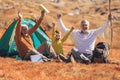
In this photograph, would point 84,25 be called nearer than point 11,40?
Yes

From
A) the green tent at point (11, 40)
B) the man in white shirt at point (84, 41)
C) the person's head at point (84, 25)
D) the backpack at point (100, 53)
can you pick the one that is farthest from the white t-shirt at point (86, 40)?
the green tent at point (11, 40)

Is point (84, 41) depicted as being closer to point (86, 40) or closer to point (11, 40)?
point (86, 40)

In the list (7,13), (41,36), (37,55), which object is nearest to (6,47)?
(41,36)

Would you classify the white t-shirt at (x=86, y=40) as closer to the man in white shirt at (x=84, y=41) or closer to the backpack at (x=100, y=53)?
the man in white shirt at (x=84, y=41)

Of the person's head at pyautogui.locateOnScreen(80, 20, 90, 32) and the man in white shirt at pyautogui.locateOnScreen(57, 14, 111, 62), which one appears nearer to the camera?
the person's head at pyautogui.locateOnScreen(80, 20, 90, 32)

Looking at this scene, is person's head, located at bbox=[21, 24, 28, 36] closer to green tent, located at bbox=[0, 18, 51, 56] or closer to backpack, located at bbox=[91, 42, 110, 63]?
green tent, located at bbox=[0, 18, 51, 56]

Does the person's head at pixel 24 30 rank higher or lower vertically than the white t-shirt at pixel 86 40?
higher

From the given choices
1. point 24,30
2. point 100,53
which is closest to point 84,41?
point 100,53

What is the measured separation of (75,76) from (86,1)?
17391 cm

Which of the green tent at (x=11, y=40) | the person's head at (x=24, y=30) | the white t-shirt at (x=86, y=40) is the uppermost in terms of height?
the person's head at (x=24, y=30)

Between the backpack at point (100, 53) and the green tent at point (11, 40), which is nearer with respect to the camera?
the backpack at point (100, 53)

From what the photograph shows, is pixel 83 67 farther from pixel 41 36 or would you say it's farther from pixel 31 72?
pixel 41 36

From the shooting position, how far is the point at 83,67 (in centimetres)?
1371

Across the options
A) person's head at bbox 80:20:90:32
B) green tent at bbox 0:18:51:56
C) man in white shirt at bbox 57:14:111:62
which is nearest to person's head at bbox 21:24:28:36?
man in white shirt at bbox 57:14:111:62
